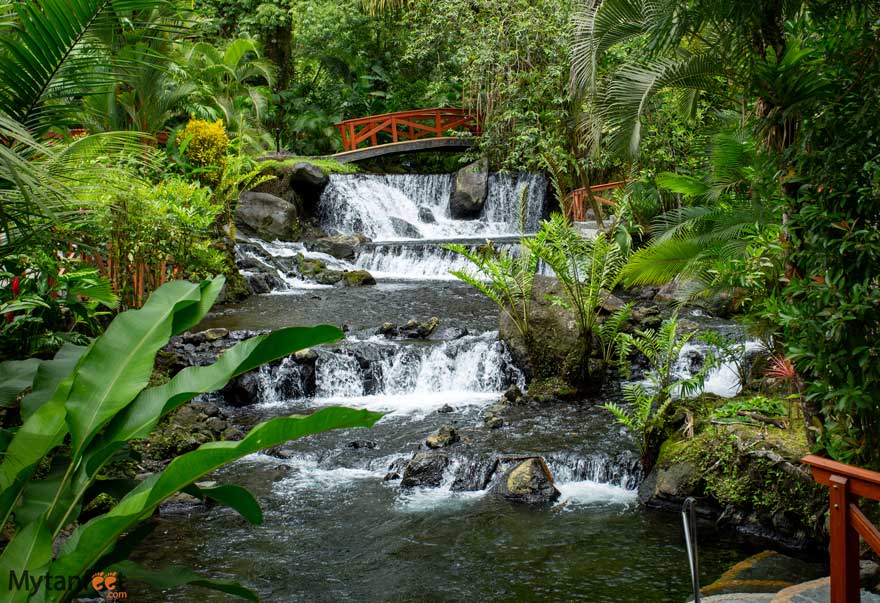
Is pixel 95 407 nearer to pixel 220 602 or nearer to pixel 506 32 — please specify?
pixel 220 602

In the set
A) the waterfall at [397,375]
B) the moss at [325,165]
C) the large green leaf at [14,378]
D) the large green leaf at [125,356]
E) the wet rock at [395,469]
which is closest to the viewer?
the large green leaf at [125,356]

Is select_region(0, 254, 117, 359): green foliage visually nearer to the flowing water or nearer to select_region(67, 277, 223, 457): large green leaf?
the flowing water

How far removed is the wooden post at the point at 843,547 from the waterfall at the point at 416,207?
1730 centimetres

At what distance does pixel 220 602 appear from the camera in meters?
5.26

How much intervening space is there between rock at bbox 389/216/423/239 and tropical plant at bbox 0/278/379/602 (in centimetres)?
1734

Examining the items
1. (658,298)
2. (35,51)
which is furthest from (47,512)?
(658,298)

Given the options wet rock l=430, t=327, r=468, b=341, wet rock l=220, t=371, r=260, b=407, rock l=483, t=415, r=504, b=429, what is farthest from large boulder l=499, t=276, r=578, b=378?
wet rock l=220, t=371, r=260, b=407

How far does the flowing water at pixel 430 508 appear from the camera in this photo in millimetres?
5625

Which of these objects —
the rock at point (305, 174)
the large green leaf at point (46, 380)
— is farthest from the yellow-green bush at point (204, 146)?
the large green leaf at point (46, 380)

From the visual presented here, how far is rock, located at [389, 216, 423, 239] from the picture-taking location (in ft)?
67.6

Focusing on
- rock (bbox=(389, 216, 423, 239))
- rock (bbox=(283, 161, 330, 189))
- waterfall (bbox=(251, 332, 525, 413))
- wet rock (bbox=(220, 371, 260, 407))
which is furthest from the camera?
rock (bbox=(389, 216, 423, 239))

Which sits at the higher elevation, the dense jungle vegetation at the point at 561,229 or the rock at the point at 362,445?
the dense jungle vegetation at the point at 561,229

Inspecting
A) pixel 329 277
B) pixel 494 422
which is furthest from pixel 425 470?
pixel 329 277

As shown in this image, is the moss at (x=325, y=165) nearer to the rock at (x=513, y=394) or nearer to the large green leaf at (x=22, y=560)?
the rock at (x=513, y=394)
